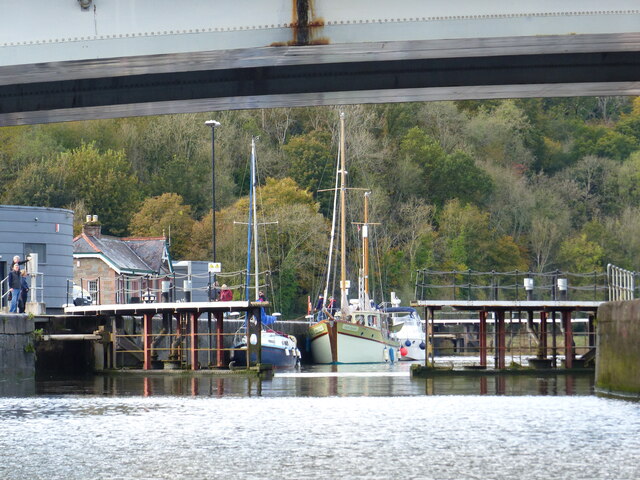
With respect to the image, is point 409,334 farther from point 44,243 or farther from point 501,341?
point 44,243

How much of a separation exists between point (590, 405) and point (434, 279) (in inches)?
A: 2553

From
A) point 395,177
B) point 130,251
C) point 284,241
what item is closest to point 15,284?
point 130,251

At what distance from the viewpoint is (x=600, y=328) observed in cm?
2620

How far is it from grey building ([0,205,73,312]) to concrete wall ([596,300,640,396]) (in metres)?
23.7

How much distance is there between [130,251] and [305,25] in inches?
2135

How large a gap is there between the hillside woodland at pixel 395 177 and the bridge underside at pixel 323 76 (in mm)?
65372

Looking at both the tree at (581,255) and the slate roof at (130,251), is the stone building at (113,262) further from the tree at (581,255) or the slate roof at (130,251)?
the tree at (581,255)

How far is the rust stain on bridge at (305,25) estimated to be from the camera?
14.3 metres

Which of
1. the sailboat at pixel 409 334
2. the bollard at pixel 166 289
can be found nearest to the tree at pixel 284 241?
the sailboat at pixel 409 334

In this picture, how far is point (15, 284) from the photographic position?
121 ft

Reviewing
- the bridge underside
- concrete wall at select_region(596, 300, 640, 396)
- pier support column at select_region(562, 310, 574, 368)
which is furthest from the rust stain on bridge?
pier support column at select_region(562, 310, 574, 368)

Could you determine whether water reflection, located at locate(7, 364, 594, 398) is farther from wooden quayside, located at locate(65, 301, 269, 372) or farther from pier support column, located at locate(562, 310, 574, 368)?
wooden quayside, located at locate(65, 301, 269, 372)

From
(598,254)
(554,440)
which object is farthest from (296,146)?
(554,440)

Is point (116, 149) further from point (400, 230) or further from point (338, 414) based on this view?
point (338, 414)
